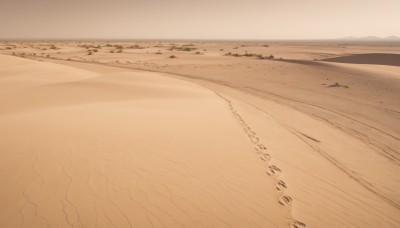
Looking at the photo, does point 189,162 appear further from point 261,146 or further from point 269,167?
point 261,146

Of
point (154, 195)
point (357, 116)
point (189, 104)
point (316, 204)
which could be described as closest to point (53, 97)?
point (189, 104)

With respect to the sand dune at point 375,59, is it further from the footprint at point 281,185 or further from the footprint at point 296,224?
the footprint at point 296,224

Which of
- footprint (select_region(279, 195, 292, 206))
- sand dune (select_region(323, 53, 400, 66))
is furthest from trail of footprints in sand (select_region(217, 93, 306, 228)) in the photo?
sand dune (select_region(323, 53, 400, 66))

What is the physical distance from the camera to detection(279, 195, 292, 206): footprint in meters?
3.74

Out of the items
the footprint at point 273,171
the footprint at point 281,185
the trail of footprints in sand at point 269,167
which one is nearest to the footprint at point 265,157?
the trail of footprints in sand at point 269,167

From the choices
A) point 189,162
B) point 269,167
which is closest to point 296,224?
point 269,167

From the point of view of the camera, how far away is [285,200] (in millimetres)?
3826

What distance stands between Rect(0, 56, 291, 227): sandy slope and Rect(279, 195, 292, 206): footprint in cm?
7

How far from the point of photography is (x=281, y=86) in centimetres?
1529

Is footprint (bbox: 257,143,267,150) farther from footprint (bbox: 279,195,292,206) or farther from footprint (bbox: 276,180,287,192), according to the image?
footprint (bbox: 279,195,292,206)

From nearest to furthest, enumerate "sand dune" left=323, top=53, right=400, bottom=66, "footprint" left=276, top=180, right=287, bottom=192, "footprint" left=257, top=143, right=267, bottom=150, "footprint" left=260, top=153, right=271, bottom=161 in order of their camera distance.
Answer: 1. "footprint" left=276, top=180, right=287, bottom=192
2. "footprint" left=260, top=153, right=271, bottom=161
3. "footprint" left=257, top=143, right=267, bottom=150
4. "sand dune" left=323, top=53, right=400, bottom=66

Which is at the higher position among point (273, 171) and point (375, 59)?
point (375, 59)

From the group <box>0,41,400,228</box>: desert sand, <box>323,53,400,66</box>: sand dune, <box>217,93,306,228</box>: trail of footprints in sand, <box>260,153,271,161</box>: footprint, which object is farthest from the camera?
<box>323,53,400,66</box>: sand dune

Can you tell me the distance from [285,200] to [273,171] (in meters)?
0.93
